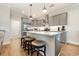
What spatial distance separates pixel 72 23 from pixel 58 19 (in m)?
0.24

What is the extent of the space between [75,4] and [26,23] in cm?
85

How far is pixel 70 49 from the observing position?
1.42 m

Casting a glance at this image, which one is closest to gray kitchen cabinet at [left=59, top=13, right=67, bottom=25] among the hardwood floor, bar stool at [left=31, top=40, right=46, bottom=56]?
the hardwood floor

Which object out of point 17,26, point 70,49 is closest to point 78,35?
point 70,49

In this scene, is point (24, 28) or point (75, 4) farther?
point (24, 28)

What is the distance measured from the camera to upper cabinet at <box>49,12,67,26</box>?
1.33 m

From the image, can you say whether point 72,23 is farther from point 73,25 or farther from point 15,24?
point 15,24

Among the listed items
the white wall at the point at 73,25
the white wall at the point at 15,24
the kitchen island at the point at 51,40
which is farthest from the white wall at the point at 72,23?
the white wall at the point at 15,24

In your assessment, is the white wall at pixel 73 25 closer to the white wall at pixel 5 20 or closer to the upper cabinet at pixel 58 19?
the upper cabinet at pixel 58 19

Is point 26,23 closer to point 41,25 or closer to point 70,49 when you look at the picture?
point 41,25

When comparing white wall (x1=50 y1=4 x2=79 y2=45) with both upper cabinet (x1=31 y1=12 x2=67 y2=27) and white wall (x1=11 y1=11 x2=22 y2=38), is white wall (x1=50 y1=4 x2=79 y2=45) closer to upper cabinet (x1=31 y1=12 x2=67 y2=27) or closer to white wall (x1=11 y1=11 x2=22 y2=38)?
upper cabinet (x1=31 y1=12 x2=67 y2=27)

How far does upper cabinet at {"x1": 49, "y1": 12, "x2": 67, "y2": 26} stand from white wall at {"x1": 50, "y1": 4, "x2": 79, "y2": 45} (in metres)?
0.06

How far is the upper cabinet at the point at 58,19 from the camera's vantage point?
133cm

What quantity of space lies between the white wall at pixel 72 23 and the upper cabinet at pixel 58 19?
6cm
